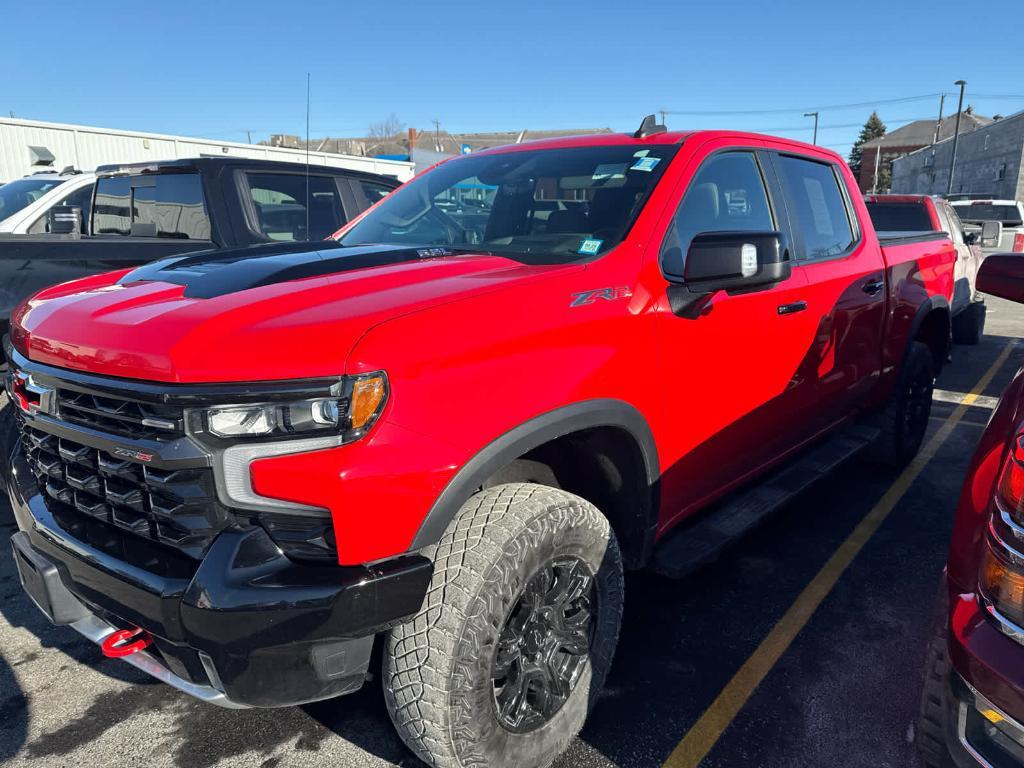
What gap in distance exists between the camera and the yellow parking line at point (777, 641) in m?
2.53

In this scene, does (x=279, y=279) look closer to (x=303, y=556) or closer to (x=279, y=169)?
(x=303, y=556)

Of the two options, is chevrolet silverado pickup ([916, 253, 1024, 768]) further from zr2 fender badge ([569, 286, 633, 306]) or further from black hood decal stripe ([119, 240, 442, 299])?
black hood decal stripe ([119, 240, 442, 299])

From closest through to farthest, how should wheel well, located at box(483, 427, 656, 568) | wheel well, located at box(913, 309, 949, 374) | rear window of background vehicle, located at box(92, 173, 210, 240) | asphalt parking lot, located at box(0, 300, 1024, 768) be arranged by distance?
asphalt parking lot, located at box(0, 300, 1024, 768) < wheel well, located at box(483, 427, 656, 568) < wheel well, located at box(913, 309, 949, 374) < rear window of background vehicle, located at box(92, 173, 210, 240)

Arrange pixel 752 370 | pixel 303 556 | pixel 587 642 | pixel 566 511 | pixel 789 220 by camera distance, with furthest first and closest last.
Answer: pixel 789 220, pixel 752 370, pixel 587 642, pixel 566 511, pixel 303 556

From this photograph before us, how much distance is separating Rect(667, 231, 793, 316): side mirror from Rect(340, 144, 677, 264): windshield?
0.95ft

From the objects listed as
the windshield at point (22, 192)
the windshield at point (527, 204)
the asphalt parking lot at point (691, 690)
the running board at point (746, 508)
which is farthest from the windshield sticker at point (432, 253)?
the windshield at point (22, 192)

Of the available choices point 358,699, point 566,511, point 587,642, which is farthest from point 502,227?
point 358,699

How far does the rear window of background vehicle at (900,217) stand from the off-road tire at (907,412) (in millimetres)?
4070

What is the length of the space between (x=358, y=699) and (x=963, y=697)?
198 centimetres

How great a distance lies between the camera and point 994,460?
202 centimetres

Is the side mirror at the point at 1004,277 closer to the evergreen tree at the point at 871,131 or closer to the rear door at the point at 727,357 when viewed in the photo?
the rear door at the point at 727,357

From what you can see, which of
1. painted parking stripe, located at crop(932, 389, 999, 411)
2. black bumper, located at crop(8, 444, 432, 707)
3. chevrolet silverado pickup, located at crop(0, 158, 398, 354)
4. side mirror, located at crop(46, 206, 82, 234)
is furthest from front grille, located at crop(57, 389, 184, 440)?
painted parking stripe, located at crop(932, 389, 999, 411)

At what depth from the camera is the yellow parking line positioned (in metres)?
2.53

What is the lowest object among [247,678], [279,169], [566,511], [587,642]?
[587,642]
